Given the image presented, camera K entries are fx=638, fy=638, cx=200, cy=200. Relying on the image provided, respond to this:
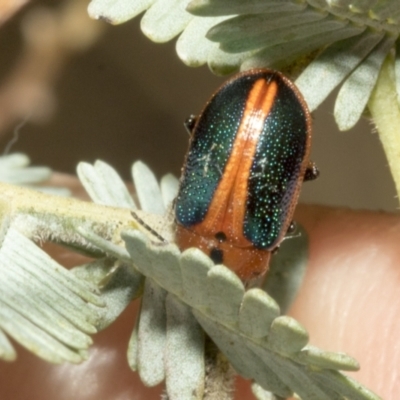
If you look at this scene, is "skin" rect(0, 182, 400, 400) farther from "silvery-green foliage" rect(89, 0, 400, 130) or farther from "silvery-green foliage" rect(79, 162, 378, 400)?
"silvery-green foliage" rect(89, 0, 400, 130)

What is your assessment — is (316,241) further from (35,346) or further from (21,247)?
(35,346)

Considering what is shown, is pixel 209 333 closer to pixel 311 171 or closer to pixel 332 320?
pixel 311 171

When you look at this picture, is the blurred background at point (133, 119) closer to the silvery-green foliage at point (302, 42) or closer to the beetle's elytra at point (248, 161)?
the beetle's elytra at point (248, 161)

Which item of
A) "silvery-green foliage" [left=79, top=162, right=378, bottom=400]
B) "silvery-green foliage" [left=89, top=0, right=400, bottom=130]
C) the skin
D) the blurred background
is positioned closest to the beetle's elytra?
"silvery-green foliage" [left=89, top=0, right=400, bottom=130]

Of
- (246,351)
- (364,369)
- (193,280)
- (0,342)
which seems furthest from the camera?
(364,369)

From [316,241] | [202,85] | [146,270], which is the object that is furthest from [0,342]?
[202,85]

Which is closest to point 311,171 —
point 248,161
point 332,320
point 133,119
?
point 248,161

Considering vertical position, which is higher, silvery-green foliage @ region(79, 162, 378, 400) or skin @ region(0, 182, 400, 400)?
silvery-green foliage @ region(79, 162, 378, 400)
